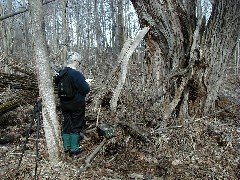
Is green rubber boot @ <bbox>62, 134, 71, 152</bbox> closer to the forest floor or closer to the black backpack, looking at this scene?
the forest floor

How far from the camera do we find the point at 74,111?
5.67 m

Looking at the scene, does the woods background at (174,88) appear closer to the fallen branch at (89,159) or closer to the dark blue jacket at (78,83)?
the fallen branch at (89,159)

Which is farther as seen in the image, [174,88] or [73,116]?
[174,88]

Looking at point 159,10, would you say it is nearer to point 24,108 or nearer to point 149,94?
point 149,94

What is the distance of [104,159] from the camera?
5.55 m

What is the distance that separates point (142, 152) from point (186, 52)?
2.52 metres

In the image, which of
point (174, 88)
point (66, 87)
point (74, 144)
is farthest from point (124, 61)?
point (74, 144)

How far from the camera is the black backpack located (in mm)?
5555

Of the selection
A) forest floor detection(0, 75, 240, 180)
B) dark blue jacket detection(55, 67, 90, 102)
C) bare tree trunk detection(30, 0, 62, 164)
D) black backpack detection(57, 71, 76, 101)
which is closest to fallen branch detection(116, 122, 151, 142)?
forest floor detection(0, 75, 240, 180)

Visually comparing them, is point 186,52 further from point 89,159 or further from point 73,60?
point 89,159

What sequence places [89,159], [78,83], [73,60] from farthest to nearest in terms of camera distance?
1. [73,60]
2. [78,83]
3. [89,159]

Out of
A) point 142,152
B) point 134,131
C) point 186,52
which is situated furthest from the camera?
point 186,52

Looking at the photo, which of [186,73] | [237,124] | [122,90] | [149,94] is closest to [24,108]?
[122,90]

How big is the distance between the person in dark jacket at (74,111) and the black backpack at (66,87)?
0.16 feet
